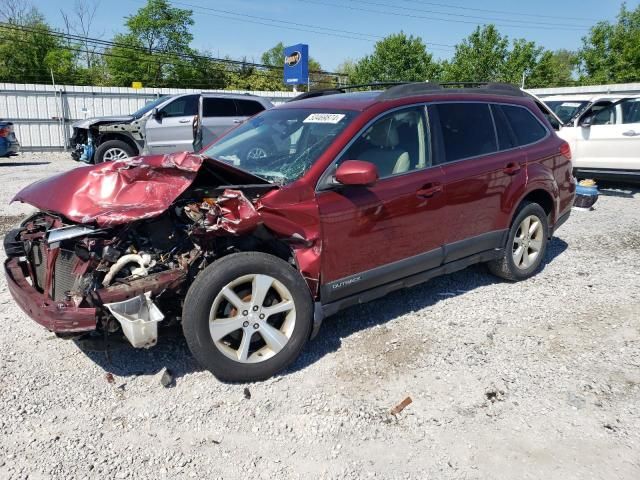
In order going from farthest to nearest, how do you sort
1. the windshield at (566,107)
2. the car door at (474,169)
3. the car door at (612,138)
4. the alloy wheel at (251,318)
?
the windshield at (566,107) → the car door at (612,138) → the car door at (474,169) → the alloy wheel at (251,318)

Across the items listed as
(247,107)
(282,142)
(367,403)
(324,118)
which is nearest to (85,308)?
(367,403)

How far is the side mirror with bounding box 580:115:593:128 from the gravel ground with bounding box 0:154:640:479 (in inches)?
271

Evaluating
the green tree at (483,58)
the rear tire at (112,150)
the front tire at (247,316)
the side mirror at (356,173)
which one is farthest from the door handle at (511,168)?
the green tree at (483,58)

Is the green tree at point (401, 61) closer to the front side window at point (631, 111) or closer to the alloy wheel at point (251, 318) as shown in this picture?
the front side window at point (631, 111)

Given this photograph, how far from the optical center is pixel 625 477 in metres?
2.50

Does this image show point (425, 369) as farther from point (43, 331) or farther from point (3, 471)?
point (43, 331)

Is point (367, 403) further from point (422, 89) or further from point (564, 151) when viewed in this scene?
point (564, 151)

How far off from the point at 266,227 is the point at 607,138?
9225mm

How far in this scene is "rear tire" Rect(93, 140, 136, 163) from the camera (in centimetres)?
1197

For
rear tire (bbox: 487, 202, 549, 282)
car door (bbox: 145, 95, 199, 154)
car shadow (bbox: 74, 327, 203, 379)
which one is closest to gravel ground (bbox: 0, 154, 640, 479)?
car shadow (bbox: 74, 327, 203, 379)

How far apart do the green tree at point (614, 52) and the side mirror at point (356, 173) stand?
41.7m

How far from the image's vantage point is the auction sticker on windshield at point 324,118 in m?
3.86

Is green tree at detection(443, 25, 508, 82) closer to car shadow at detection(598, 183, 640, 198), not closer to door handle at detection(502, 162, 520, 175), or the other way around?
car shadow at detection(598, 183, 640, 198)

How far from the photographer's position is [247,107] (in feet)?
42.2
